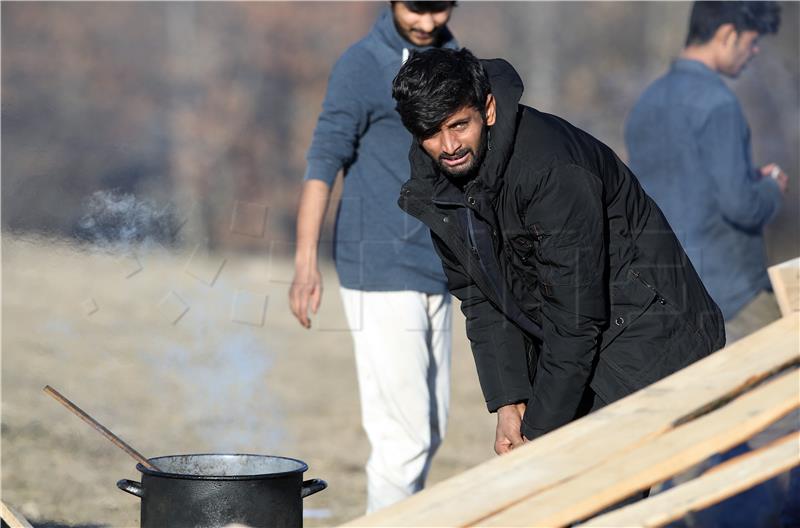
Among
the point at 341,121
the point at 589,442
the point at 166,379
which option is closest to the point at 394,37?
the point at 341,121

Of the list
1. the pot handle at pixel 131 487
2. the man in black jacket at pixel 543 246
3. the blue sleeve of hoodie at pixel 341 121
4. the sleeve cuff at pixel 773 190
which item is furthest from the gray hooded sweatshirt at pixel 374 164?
the sleeve cuff at pixel 773 190

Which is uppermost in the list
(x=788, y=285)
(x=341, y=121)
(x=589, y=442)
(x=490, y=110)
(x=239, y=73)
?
(x=490, y=110)

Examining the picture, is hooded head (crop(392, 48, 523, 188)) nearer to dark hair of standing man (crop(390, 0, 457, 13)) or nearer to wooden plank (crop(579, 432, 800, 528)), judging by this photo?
wooden plank (crop(579, 432, 800, 528))

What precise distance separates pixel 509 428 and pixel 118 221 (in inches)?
117

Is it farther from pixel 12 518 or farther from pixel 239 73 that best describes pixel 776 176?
pixel 239 73

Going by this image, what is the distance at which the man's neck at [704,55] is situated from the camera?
19.3ft

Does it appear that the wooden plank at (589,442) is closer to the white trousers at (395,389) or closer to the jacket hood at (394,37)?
the white trousers at (395,389)

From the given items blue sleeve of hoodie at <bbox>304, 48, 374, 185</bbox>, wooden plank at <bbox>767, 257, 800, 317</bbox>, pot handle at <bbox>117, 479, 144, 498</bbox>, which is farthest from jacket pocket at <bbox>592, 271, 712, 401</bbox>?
blue sleeve of hoodie at <bbox>304, 48, 374, 185</bbox>

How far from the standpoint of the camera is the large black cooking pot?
10.9 feet

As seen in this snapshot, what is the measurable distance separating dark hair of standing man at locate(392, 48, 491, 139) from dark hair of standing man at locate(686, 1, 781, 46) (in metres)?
3.01

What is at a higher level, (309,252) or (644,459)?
(644,459)

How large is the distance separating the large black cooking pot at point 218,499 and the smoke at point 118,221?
2.58 meters

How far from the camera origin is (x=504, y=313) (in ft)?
11.6

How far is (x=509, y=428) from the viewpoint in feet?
11.8
